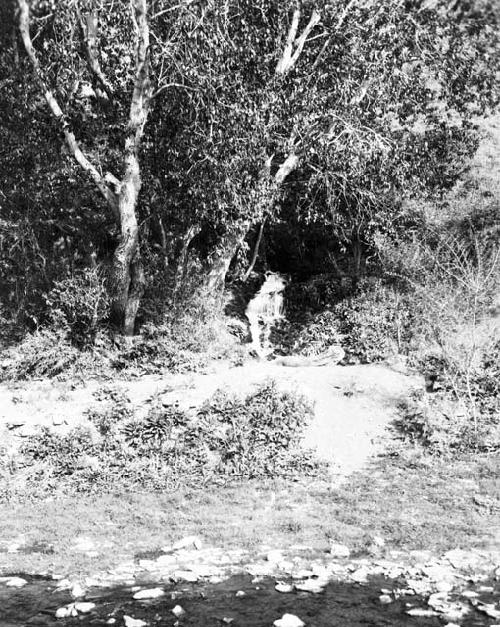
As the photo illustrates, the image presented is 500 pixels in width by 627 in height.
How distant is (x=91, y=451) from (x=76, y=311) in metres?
4.14

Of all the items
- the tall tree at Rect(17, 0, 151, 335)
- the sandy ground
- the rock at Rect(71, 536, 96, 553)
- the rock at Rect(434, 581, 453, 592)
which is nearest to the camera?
the rock at Rect(434, 581, 453, 592)

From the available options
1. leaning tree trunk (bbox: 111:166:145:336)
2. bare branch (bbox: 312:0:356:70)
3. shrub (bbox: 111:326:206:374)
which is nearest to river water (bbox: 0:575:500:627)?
shrub (bbox: 111:326:206:374)

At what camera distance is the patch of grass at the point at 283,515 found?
7.68 metres

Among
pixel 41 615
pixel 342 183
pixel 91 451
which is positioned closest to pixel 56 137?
pixel 342 183

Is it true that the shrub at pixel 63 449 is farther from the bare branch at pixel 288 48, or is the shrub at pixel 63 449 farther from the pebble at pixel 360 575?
the bare branch at pixel 288 48

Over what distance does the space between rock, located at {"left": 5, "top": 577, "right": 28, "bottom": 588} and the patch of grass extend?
1.04ft

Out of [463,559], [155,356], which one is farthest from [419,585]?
[155,356]

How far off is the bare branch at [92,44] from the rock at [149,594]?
10052 mm

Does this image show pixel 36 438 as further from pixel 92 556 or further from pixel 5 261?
pixel 5 261

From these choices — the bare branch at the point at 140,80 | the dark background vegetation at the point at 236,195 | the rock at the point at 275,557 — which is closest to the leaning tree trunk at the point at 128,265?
the dark background vegetation at the point at 236,195

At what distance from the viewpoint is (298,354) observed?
15359 mm

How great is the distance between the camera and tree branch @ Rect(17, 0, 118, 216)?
488 inches

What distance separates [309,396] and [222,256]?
5.04m

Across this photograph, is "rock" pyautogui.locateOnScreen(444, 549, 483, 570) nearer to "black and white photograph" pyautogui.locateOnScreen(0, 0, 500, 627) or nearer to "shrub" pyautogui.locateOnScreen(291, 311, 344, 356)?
"black and white photograph" pyautogui.locateOnScreen(0, 0, 500, 627)
